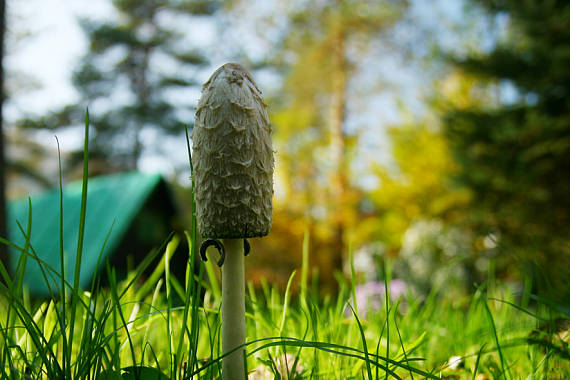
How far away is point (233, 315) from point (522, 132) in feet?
17.8

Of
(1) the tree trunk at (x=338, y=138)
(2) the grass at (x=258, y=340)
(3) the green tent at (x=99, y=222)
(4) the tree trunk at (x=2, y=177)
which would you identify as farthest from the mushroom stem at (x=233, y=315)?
(1) the tree trunk at (x=338, y=138)

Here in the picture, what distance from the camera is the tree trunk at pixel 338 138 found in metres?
9.35

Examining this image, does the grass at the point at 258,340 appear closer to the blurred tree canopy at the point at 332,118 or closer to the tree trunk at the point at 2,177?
the tree trunk at the point at 2,177

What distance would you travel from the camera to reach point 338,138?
995cm

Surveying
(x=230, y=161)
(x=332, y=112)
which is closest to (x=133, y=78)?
(x=332, y=112)

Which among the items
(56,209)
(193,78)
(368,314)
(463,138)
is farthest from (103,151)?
(368,314)

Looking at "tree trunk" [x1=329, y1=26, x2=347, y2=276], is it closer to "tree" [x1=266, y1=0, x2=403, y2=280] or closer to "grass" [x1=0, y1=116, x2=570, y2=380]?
"tree" [x1=266, y1=0, x2=403, y2=280]

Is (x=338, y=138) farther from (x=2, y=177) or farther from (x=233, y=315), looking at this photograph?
(x=233, y=315)

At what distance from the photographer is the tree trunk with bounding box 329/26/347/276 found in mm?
9352

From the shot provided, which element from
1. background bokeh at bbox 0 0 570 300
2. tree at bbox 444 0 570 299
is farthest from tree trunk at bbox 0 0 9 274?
tree at bbox 444 0 570 299

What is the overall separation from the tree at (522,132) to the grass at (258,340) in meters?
4.16

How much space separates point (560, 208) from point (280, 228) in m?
4.68

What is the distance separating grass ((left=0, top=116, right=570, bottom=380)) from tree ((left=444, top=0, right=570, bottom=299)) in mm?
4161

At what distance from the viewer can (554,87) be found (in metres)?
5.21
